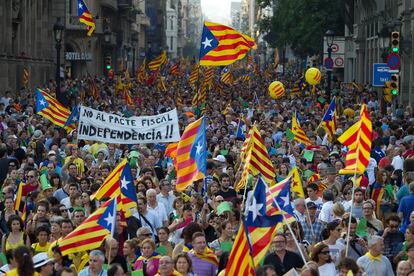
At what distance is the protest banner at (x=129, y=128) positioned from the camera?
21094 millimetres

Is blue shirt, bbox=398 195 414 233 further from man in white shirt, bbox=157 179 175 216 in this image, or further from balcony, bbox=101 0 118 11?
balcony, bbox=101 0 118 11

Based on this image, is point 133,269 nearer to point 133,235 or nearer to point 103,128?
point 133,235

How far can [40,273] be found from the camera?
37.5ft

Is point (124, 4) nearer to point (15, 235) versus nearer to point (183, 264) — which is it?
point (15, 235)

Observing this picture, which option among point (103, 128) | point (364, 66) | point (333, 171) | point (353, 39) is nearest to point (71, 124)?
point (103, 128)

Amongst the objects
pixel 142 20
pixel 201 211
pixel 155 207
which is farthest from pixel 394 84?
pixel 142 20

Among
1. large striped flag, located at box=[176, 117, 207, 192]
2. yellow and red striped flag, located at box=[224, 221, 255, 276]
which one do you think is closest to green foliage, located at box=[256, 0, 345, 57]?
large striped flag, located at box=[176, 117, 207, 192]

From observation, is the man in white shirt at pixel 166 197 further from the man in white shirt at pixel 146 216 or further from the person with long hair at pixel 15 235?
the person with long hair at pixel 15 235

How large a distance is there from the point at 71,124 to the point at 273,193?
14585 mm

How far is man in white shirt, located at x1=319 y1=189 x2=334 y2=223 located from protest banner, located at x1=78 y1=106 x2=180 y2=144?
17.8ft

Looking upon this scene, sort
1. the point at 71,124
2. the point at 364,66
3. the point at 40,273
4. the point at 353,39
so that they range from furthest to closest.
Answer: the point at 353,39, the point at 364,66, the point at 71,124, the point at 40,273

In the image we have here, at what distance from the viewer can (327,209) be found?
51.7 ft

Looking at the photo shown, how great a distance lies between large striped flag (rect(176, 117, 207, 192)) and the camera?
1661 cm

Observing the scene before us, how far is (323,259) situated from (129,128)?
9.31 metres
